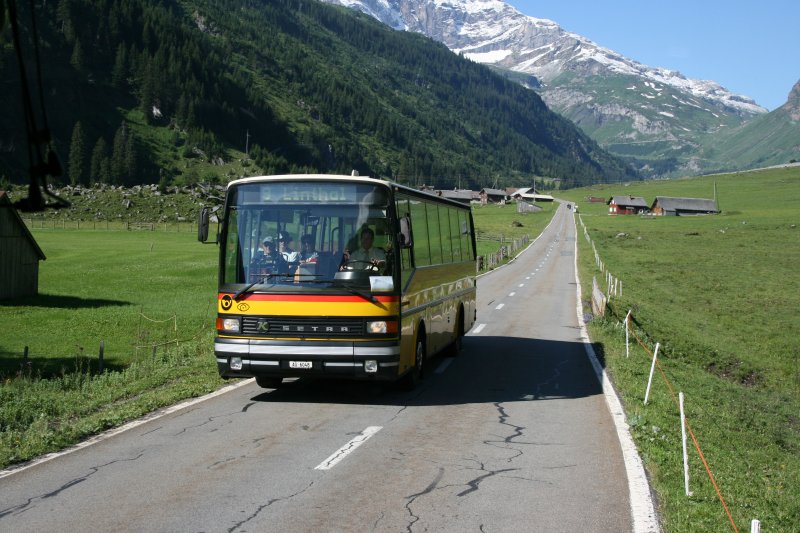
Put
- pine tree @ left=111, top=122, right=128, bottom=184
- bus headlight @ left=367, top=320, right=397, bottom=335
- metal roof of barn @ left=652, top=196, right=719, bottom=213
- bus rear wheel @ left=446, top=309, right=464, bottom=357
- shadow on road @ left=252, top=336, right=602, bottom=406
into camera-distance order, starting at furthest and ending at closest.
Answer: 1. metal roof of barn @ left=652, top=196, right=719, bottom=213
2. pine tree @ left=111, top=122, right=128, bottom=184
3. bus rear wheel @ left=446, top=309, right=464, bottom=357
4. shadow on road @ left=252, top=336, right=602, bottom=406
5. bus headlight @ left=367, top=320, right=397, bottom=335

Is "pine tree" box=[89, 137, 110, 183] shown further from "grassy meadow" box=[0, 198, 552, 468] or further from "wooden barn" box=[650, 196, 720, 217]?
"wooden barn" box=[650, 196, 720, 217]

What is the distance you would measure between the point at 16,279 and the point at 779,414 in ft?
114

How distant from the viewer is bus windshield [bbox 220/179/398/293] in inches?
477

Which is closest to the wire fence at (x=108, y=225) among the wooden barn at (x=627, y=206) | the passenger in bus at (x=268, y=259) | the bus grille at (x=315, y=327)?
the passenger in bus at (x=268, y=259)

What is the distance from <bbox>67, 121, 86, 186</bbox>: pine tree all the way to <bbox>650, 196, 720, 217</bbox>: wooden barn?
4460 inches

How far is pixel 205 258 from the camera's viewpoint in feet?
207

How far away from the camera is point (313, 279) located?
39.5ft

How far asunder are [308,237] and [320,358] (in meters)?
1.92

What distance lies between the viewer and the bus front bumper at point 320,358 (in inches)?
468

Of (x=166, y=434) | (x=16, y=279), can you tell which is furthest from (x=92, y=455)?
(x=16, y=279)

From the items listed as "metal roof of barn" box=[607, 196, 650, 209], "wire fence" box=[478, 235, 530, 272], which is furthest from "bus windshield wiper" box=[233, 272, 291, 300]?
"metal roof of barn" box=[607, 196, 650, 209]

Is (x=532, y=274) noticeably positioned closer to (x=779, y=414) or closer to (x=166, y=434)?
(x=779, y=414)

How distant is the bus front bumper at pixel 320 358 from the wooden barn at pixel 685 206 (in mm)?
154526

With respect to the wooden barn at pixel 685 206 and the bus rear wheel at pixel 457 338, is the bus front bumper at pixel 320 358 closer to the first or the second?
the bus rear wheel at pixel 457 338
